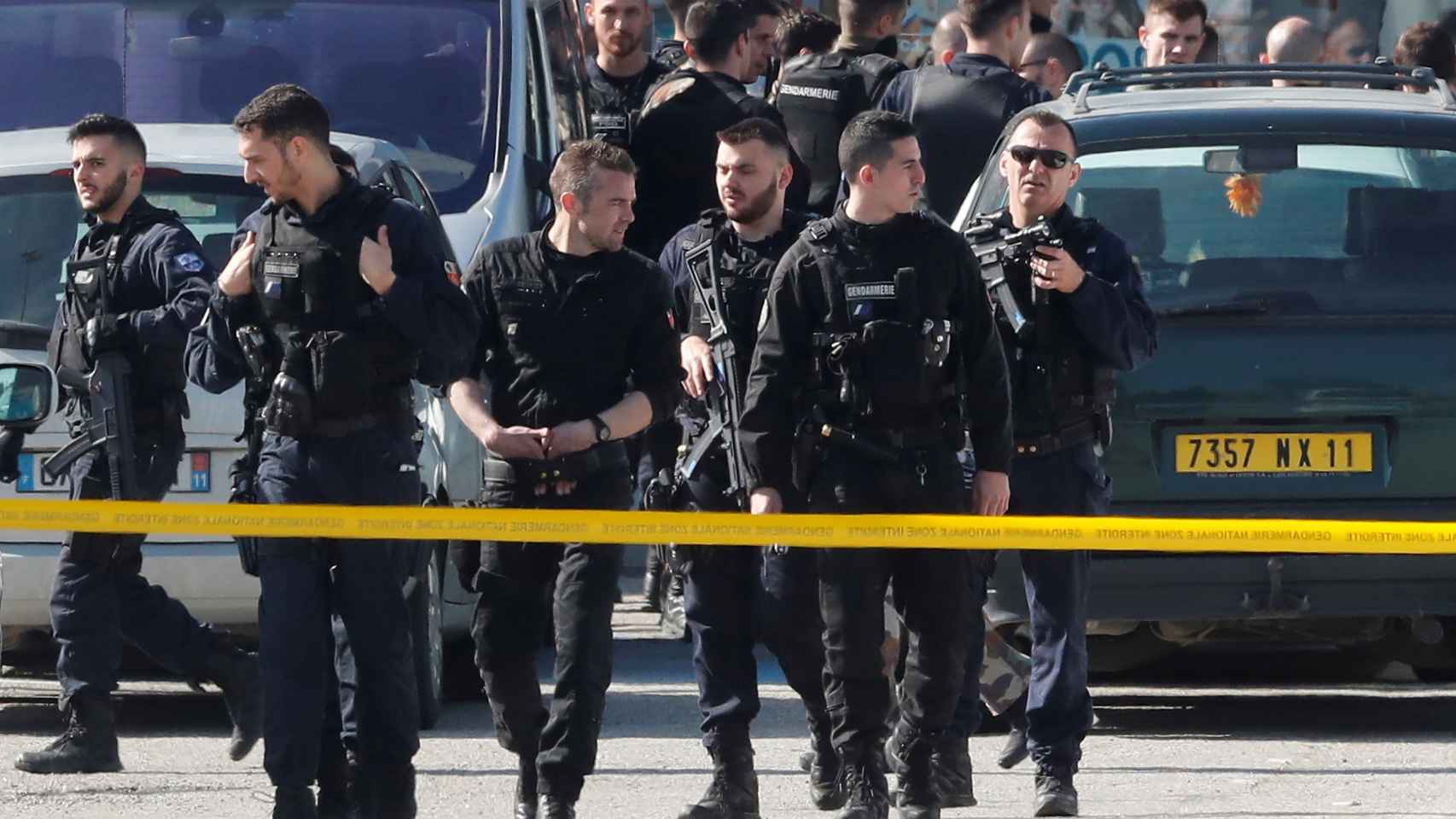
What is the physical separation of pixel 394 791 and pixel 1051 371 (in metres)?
2.04

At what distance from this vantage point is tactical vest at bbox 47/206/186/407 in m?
7.86

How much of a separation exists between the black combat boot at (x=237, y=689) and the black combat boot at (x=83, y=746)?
1.08 feet

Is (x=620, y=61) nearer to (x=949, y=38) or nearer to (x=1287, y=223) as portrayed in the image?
(x=949, y=38)

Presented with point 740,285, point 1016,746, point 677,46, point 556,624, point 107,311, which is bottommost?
point 1016,746

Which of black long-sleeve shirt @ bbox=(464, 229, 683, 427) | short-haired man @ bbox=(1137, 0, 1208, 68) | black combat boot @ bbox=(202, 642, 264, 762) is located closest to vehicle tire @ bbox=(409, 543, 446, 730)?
black combat boot @ bbox=(202, 642, 264, 762)

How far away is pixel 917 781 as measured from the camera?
270 inches

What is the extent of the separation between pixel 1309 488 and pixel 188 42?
5.09m

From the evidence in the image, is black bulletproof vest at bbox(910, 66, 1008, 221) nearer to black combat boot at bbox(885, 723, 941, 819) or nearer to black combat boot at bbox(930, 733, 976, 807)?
black combat boot at bbox(930, 733, 976, 807)

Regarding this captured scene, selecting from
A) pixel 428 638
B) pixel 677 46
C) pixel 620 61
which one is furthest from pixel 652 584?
pixel 428 638

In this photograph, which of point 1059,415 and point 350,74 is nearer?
point 1059,415

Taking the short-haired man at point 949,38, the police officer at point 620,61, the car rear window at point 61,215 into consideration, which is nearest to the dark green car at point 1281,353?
the car rear window at point 61,215

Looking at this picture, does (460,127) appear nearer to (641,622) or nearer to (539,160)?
(539,160)

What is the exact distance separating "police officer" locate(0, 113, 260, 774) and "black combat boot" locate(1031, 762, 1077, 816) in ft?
7.74

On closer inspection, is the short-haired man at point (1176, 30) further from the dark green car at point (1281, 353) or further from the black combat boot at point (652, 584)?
the dark green car at point (1281, 353)
